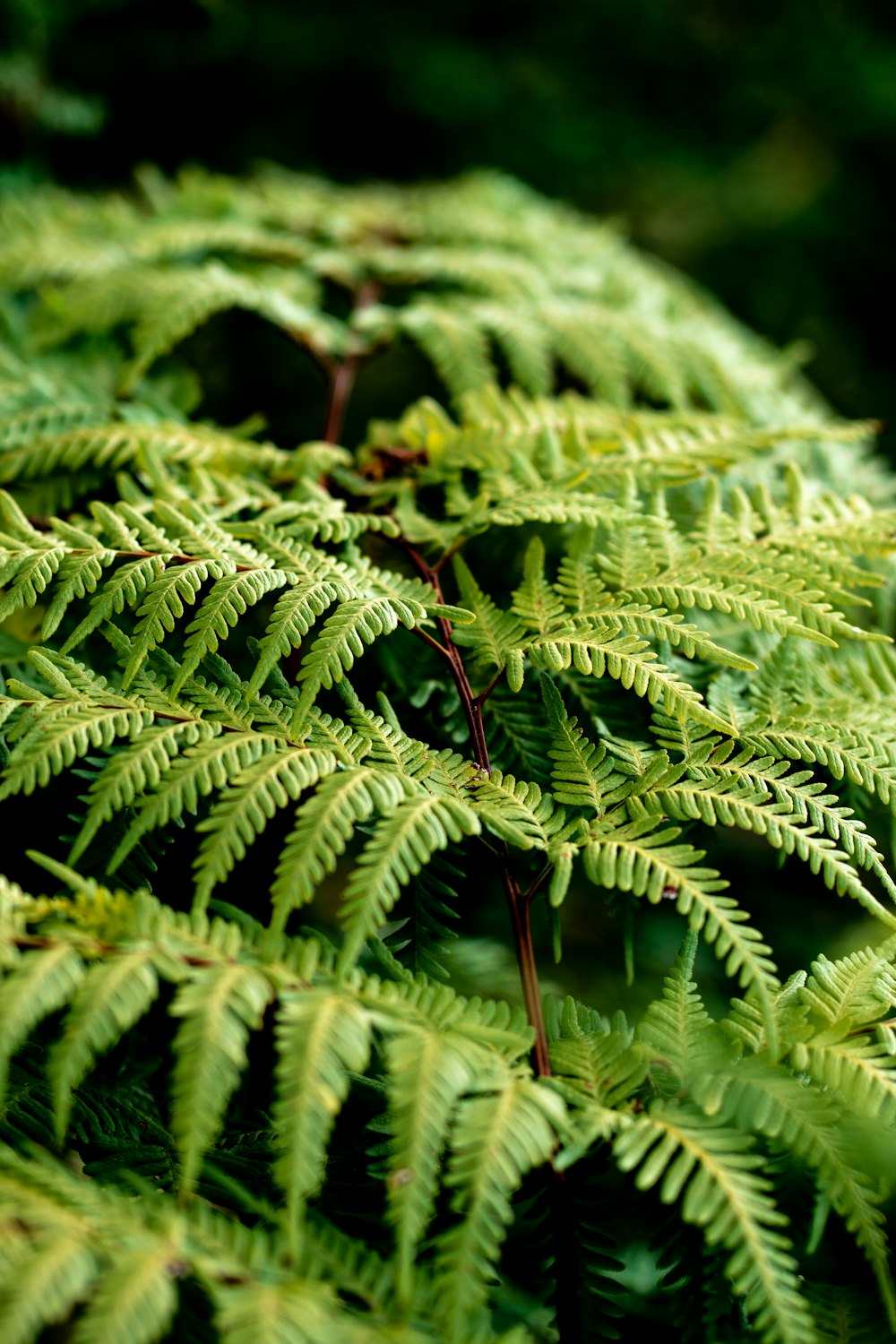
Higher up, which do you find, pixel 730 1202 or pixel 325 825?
pixel 325 825

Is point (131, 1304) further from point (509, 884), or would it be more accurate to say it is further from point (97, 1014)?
point (509, 884)

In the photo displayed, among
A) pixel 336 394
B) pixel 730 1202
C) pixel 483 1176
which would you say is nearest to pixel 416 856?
pixel 483 1176

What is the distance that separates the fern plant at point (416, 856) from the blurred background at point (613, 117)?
1.89 meters

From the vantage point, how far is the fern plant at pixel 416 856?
729 millimetres

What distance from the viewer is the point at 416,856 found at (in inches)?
34.0

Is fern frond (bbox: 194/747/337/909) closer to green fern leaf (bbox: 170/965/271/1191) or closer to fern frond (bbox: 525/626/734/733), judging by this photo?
green fern leaf (bbox: 170/965/271/1191)

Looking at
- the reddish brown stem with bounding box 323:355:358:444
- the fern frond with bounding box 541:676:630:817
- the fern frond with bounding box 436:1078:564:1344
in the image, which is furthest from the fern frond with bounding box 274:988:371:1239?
the reddish brown stem with bounding box 323:355:358:444

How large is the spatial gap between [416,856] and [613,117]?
3.28m

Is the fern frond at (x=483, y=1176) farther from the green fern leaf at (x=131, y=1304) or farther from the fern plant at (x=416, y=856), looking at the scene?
the green fern leaf at (x=131, y=1304)

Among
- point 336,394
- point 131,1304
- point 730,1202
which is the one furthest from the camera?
point 336,394

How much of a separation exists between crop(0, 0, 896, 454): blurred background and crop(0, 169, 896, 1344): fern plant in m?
1.89

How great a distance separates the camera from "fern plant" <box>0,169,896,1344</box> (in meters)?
0.73

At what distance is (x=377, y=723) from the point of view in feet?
3.27

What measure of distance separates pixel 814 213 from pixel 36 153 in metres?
2.44
